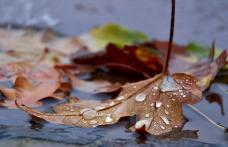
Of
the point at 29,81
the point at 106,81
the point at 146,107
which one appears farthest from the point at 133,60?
the point at 146,107

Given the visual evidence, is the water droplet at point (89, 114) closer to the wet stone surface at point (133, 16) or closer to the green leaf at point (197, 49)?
the wet stone surface at point (133, 16)

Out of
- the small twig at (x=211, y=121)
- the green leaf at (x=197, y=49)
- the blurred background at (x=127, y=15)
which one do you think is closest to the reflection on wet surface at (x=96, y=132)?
the small twig at (x=211, y=121)

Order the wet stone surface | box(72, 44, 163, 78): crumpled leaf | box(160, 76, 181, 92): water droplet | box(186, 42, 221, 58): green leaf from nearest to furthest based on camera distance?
box(160, 76, 181, 92): water droplet → box(72, 44, 163, 78): crumpled leaf → box(186, 42, 221, 58): green leaf → the wet stone surface

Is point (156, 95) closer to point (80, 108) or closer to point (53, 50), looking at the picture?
point (80, 108)

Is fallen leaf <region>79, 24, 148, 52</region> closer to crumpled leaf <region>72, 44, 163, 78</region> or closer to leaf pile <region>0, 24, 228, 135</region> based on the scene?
leaf pile <region>0, 24, 228, 135</region>

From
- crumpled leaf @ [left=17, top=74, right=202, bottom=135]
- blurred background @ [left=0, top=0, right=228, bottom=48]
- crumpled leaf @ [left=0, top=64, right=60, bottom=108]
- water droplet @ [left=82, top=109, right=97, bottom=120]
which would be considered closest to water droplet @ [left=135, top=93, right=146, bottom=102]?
crumpled leaf @ [left=17, top=74, right=202, bottom=135]

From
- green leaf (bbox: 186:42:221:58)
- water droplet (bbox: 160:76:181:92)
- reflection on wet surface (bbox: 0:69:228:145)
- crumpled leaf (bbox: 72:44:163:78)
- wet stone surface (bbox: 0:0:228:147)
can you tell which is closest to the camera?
reflection on wet surface (bbox: 0:69:228:145)

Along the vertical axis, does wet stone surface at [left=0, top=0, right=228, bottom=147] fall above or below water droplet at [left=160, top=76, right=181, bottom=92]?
above
